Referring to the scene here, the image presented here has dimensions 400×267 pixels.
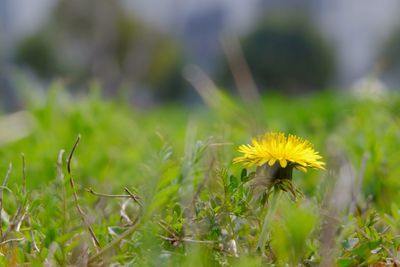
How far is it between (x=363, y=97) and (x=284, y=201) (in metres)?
1.61

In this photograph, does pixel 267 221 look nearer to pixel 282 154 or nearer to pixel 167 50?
pixel 282 154

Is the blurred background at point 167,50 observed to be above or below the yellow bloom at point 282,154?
above

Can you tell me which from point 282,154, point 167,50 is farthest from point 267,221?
point 167,50

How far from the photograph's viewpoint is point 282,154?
20.9 inches

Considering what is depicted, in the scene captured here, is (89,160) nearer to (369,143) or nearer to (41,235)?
(369,143)

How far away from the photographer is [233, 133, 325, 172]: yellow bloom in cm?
53

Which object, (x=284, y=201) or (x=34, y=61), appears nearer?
(x=284, y=201)

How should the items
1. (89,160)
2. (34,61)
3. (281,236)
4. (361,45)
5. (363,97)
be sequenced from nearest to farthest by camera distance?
(281,236)
(89,160)
(363,97)
(34,61)
(361,45)

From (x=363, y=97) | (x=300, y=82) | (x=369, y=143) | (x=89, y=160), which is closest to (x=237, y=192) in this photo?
(x=369, y=143)

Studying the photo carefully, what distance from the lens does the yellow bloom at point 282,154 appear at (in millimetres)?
526

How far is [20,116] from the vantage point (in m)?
1.92

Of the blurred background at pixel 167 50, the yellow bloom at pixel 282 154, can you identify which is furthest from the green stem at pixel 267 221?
the blurred background at pixel 167 50

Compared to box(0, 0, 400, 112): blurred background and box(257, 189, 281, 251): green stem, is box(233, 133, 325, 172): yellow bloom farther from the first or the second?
box(0, 0, 400, 112): blurred background

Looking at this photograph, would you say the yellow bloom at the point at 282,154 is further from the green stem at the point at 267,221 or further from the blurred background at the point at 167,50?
the blurred background at the point at 167,50
